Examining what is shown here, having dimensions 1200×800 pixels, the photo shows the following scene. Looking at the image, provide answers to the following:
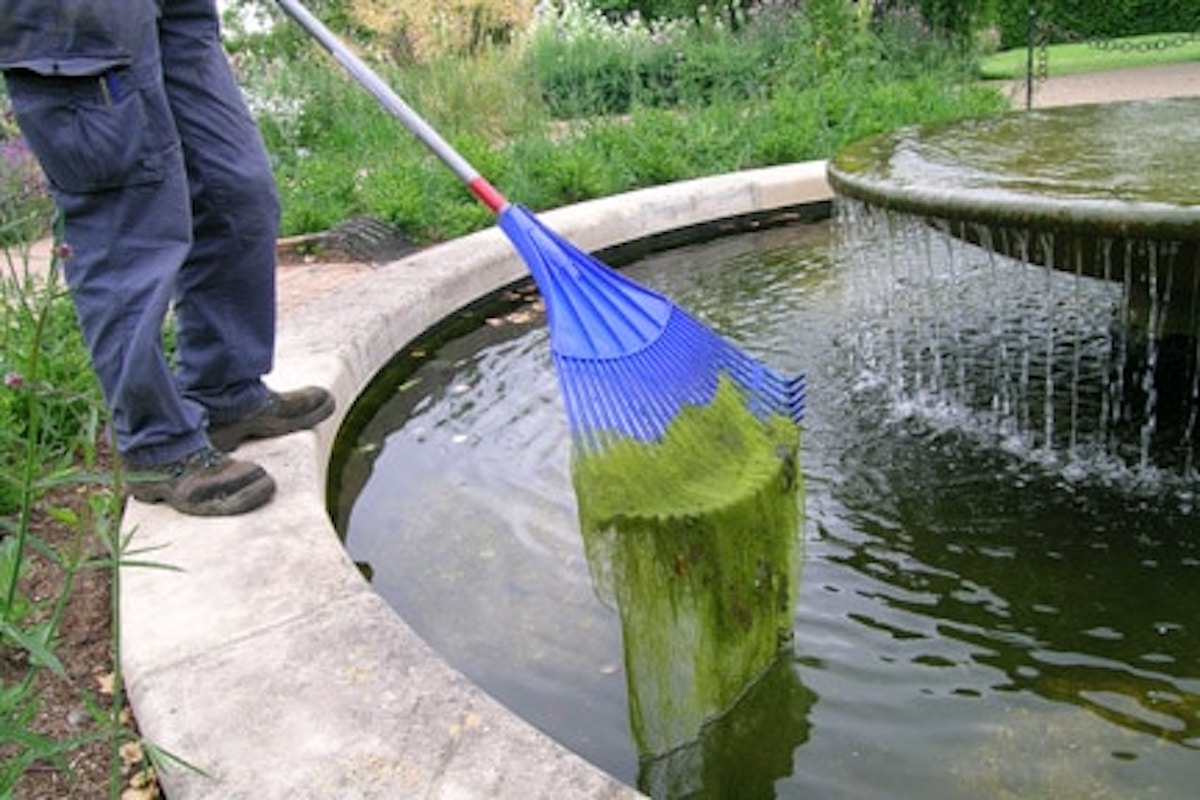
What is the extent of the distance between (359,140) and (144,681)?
5.50m

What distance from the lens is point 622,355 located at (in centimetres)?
189

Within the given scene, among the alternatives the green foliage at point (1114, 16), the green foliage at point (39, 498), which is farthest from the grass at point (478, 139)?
the green foliage at point (1114, 16)

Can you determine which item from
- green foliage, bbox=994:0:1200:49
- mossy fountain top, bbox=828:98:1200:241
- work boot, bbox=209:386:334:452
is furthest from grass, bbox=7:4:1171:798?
green foliage, bbox=994:0:1200:49

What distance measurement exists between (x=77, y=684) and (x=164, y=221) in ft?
2.81

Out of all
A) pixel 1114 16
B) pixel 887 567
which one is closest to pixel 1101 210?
pixel 887 567

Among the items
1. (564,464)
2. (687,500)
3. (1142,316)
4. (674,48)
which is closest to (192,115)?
(564,464)

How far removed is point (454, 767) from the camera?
1.39 metres

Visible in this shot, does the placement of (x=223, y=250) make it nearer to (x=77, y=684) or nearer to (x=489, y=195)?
(x=489, y=195)

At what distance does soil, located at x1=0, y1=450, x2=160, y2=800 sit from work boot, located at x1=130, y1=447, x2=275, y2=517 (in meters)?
0.15

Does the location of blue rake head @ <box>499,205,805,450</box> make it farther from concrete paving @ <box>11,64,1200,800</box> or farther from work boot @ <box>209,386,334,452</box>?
work boot @ <box>209,386,334,452</box>

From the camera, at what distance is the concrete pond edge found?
1.38 metres

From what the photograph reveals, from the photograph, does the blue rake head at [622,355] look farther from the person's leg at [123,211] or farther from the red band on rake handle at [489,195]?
the person's leg at [123,211]

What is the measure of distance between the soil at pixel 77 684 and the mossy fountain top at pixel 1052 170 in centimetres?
178

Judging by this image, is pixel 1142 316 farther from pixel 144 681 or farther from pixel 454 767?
pixel 144 681
